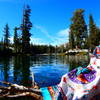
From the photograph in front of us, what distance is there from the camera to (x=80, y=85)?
8.83ft

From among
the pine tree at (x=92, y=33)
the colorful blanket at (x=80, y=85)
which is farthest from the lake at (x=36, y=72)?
the pine tree at (x=92, y=33)

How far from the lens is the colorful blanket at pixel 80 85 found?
2.64m

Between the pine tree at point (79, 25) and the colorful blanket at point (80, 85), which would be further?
the pine tree at point (79, 25)

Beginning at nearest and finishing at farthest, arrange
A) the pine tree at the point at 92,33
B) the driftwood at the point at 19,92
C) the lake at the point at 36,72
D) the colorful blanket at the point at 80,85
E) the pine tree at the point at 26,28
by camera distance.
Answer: the colorful blanket at the point at 80,85, the driftwood at the point at 19,92, the lake at the point at 36,72, the pine tree at the point at 26,28, the pine tree at the point at 92,33

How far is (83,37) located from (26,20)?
24.3 metres

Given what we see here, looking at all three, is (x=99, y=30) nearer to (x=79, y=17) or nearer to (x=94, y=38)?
(x=94, y=38)

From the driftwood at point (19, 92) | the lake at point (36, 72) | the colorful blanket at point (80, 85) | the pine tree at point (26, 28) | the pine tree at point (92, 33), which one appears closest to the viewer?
the colorful blanket at point (80, 85)

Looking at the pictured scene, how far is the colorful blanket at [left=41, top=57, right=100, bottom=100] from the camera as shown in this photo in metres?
2.64

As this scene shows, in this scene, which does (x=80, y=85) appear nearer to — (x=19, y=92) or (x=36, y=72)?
(x=19, y=92)

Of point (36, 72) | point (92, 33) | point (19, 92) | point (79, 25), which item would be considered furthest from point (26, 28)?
point (19, 92)

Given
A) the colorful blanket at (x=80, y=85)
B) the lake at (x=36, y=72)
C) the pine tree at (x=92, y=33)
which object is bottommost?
the lake at (x=36, y=72)

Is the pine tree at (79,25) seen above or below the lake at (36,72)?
above

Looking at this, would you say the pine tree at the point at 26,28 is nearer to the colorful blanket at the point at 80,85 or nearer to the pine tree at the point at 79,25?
the pine tree at the point at 79,25

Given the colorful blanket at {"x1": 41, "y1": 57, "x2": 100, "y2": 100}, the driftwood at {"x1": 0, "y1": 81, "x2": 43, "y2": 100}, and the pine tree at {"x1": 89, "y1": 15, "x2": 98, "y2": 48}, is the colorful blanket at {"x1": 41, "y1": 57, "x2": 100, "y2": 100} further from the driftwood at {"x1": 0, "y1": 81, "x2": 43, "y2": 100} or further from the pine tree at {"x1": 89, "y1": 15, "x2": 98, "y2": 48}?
the pine tree at {"x1": 89, "y1": 15, "x2": 98, "y2": 48}
